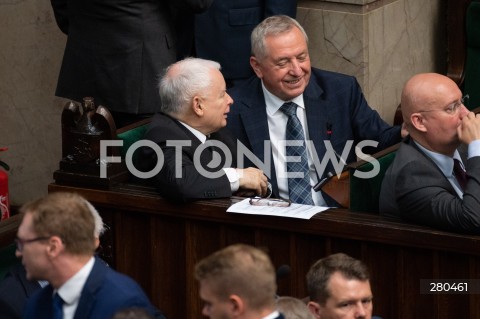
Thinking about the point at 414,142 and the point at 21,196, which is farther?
the point at 21,196

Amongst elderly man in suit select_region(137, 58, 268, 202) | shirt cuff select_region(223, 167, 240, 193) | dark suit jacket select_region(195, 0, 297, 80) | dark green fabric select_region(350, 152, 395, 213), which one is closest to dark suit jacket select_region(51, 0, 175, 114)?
dark suit jacket select_region(195, 0, 297, 80)

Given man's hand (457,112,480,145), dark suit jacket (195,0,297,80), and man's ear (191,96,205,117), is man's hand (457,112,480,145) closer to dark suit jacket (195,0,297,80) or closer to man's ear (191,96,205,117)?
man's ear (191,96,205,117)

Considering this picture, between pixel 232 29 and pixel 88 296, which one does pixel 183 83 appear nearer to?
pixel 232 29

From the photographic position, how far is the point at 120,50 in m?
6.39

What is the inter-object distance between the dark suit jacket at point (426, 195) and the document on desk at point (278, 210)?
0.30 meters

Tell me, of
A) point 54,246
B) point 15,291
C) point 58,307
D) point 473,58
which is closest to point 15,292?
point 15,291

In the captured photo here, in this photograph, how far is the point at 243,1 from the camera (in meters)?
6.80

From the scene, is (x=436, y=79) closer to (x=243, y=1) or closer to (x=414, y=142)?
(x=414, y=142)

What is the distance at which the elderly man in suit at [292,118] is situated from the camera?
6055 millimetres

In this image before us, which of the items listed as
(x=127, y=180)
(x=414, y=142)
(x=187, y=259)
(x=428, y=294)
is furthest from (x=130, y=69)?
(x=428, y=294)

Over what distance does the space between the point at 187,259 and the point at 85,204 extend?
1.30 metres

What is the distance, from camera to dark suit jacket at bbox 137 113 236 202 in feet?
18.1

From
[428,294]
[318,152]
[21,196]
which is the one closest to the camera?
[428,294]

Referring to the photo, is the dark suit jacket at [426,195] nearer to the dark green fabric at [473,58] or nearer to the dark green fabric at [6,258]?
the dark green fabric at [6,258]
